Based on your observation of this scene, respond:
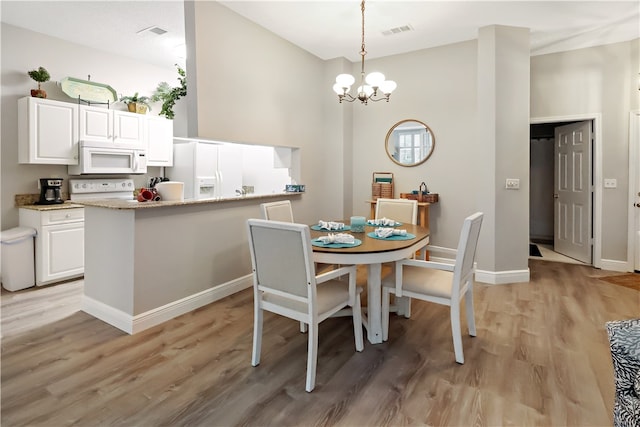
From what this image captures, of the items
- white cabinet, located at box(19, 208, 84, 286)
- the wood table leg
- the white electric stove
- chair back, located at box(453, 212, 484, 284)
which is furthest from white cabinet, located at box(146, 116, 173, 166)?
chair back, located at box(453, 212, 484, 284)

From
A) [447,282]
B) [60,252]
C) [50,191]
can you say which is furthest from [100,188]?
[447,282]

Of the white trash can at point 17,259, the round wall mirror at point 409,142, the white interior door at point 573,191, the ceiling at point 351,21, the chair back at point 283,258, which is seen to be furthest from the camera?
the round wall mirror at point 409,142

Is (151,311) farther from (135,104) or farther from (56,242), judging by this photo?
(135,104)

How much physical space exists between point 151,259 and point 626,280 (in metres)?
4.98

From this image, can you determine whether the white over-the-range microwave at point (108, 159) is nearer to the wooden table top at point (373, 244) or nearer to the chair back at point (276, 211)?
the chair back at point (276, 211)

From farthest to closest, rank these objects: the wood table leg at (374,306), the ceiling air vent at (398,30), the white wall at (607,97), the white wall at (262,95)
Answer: the white wall at (607,97)
the ceiling air vent at (398,30)
the white wall at (262,95)
the wood table leg at (374,306)

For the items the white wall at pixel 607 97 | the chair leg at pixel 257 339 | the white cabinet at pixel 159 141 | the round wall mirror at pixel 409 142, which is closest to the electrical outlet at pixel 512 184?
the round wall mirror at pixel 409 142

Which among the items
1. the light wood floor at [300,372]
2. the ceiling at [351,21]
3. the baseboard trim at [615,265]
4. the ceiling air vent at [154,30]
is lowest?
the light wood floor at [300,372]

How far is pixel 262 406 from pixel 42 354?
64.5 inches

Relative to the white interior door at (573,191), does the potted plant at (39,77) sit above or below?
above

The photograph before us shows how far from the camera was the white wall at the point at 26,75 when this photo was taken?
3844 mm

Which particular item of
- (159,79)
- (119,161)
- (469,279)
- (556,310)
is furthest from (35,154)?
(556,310)

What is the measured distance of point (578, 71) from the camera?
4.43 meters

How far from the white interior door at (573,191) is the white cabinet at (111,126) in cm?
586
